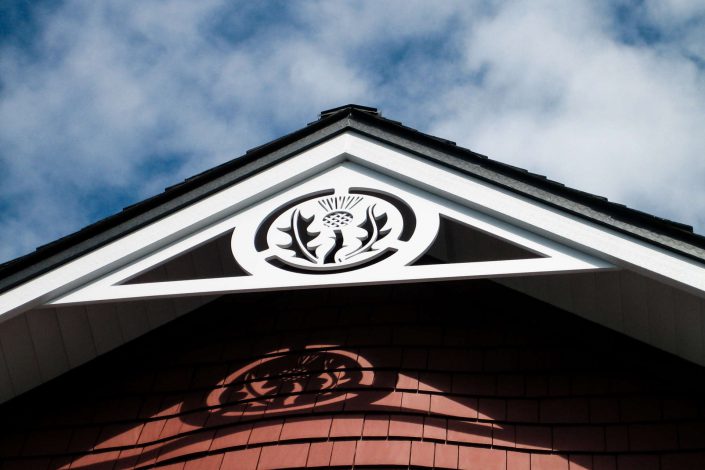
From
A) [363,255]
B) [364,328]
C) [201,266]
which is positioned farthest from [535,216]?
[201,266]

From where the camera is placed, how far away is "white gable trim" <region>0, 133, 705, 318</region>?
207 inches

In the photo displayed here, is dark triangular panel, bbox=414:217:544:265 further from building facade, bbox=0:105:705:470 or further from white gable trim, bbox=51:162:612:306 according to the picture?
white gable trim, bbox=51:162:612:306

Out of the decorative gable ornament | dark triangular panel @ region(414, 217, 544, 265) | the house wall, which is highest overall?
dark triangular panel @ region(414, 217, 544, 265)

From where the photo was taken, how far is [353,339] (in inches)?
250

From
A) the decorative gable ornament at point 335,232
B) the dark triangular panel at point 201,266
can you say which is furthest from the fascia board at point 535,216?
the dark triangular panel at point 201,266

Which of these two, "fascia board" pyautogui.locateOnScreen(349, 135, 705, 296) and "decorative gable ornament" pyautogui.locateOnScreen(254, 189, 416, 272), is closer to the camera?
"fascia board" pyautogui.locateOnScreen(349, 135, 705, 296)

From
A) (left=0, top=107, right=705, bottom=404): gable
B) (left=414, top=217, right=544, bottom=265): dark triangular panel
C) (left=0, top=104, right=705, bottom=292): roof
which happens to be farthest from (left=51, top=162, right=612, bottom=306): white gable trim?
(left=414, top=217, right=544, bottom=265): dark triangular panel

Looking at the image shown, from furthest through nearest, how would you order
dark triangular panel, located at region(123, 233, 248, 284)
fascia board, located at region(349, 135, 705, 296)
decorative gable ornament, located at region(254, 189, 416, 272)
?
1. dark triangular panel, located at region(123, 233, 248, 284)
2. decorative gable ornament, located at region(254, 189, 416, 272)
3. fascia board, located at region(349, 135, 705, 296)

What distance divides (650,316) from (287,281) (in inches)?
90.1

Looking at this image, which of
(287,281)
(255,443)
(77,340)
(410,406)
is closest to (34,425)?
(77,340)

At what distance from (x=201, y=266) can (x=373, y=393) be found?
1.84 m

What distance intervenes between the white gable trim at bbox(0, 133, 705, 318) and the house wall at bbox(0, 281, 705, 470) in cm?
88

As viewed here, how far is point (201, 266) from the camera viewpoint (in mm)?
6961

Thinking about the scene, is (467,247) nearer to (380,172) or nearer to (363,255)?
(380,172)
